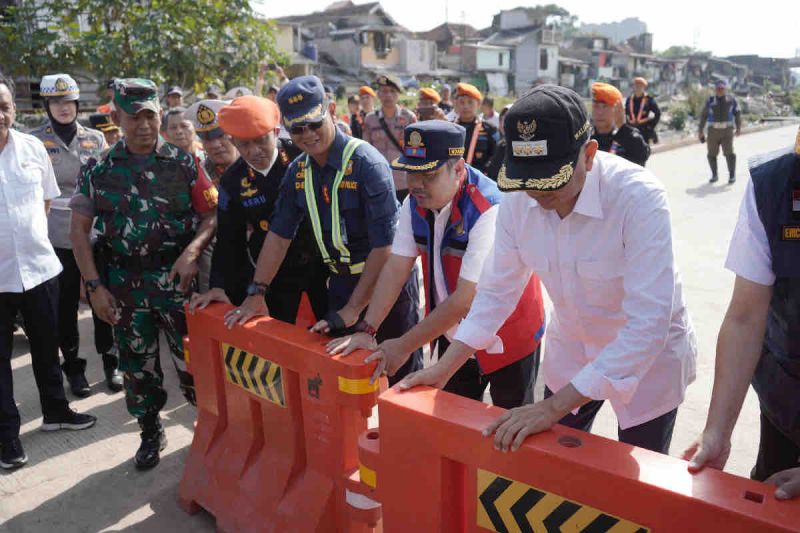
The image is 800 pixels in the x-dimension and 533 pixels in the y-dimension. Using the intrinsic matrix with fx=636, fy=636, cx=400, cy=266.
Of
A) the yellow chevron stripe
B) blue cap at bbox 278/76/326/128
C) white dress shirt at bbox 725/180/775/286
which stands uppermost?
blue cap at bbox 278/76/326/128

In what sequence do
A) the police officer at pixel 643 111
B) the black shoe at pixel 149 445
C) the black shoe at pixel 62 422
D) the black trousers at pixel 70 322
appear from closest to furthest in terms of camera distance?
the black shoe at pixel 149 445
the black shoe at pixel 62 422
the black trousers at pixel 70 322
the police officer at pixel 643 111

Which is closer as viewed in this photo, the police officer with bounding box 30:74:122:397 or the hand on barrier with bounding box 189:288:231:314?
the hand on barrier with bounding box 189:288:231:314

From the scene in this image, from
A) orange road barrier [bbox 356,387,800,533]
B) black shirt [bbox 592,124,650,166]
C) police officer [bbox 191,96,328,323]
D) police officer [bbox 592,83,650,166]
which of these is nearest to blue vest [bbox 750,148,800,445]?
orange road barrier [bbox 356,387,800,533]

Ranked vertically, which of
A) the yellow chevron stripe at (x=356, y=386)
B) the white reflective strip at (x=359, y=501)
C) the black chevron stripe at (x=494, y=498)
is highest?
the yellow chevron stripe at (x=356, y=386)

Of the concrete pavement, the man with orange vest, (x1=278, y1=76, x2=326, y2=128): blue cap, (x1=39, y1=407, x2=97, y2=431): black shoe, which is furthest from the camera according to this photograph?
(x1=39, y1=407, x2=97, y2=431): black shoe

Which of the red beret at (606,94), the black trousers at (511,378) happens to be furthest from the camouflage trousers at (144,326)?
the red beret at (606,94)

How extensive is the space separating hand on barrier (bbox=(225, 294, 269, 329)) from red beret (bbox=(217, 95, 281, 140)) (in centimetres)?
81

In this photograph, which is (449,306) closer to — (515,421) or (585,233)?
(585,233)

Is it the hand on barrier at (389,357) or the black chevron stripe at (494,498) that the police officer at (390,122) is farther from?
the black chevron stripe at (494,498)

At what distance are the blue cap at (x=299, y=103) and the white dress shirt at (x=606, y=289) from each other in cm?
112

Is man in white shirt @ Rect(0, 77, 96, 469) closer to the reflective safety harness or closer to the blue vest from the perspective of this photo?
the reflective safety harness

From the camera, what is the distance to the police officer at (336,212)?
2.88 metres

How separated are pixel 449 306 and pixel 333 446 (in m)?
0.73

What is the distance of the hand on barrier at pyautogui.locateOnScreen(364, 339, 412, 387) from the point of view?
2.38 m
